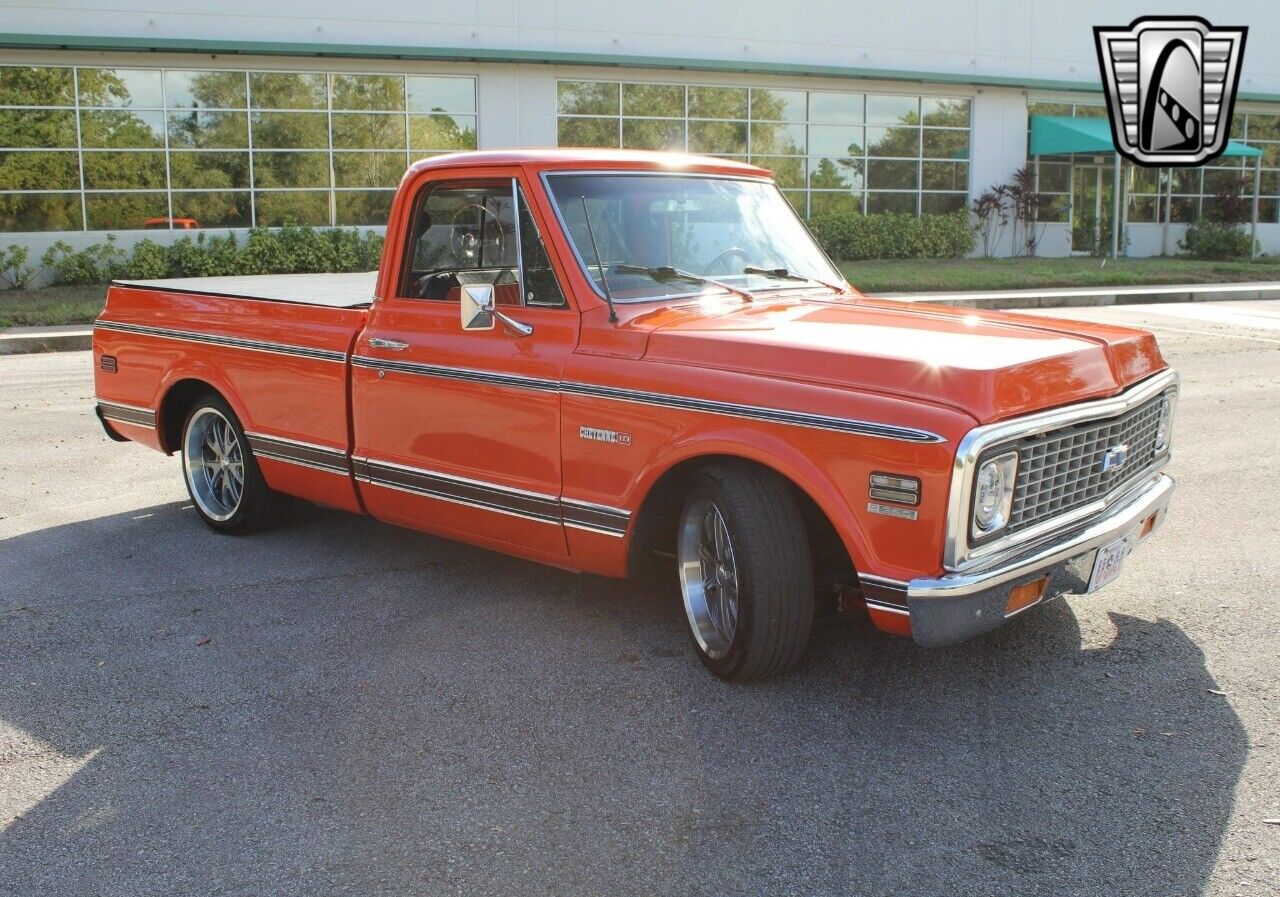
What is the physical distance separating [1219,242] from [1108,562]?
29993 mm

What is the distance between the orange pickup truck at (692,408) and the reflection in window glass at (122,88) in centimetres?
1822

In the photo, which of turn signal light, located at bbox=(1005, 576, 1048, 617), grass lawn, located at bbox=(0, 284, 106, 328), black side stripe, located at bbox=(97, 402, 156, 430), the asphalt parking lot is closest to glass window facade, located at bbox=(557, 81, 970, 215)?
grass lawn, located at bbox=(0, 284, 106, 328)

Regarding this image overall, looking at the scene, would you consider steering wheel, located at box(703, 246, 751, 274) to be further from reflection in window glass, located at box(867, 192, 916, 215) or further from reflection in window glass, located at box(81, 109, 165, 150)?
reflection in window glass, located at box(867, 192, 916, 215)

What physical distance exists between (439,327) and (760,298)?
4.36 feet

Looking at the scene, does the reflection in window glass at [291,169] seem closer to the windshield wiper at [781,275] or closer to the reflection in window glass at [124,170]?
the reflection in window glass at [124,170]

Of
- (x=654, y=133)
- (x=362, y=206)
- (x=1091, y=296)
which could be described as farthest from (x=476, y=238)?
(x=654, y=133)

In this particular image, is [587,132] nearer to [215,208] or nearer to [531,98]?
[531,98]

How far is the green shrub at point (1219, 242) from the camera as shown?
31.1 meters

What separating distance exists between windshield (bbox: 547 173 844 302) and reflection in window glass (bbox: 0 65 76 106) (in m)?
20.1

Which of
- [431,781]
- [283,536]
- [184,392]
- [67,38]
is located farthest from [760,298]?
[67,38]

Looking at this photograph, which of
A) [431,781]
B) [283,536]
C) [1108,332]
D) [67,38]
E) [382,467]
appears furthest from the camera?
[67,38]

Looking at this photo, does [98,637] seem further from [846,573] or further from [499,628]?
[846,573]

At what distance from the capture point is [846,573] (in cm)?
430

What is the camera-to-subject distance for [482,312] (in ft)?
16.2
